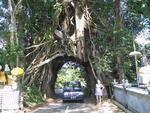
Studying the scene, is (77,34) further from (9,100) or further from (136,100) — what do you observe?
(136,100)

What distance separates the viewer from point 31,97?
25359 mm

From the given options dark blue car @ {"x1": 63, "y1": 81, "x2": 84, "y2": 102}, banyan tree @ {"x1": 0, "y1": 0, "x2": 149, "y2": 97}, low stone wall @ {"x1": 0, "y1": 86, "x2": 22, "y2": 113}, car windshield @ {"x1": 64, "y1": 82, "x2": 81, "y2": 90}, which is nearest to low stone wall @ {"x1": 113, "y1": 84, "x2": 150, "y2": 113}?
banyan tree @ {"x1": 0, "y1": 0, "x2": 149, "y2": 97}

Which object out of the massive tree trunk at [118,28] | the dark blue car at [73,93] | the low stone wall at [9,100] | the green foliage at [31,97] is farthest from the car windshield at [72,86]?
the low stone wall at [9,100]

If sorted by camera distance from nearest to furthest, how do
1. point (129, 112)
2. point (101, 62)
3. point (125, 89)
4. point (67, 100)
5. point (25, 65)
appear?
point (129, 112), point (125, 89), point (101, 62), point (25, 65), point (67, 100)

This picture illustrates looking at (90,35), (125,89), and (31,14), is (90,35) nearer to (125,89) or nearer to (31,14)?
(31,14)

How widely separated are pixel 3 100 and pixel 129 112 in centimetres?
716

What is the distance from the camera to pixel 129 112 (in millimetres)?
17344

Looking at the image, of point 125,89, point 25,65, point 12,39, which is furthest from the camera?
point 25,65

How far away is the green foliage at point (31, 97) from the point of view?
79.5 ft

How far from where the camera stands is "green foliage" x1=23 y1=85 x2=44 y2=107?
24219mm

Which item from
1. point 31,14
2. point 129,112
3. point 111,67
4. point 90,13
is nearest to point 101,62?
point 111,67

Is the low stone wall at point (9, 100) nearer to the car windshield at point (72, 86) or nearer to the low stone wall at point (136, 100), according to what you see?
the low stone wall at point (136, 100)

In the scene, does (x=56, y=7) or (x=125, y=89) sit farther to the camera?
(x=56, y=7)

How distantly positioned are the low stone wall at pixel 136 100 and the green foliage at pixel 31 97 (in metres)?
6.28
